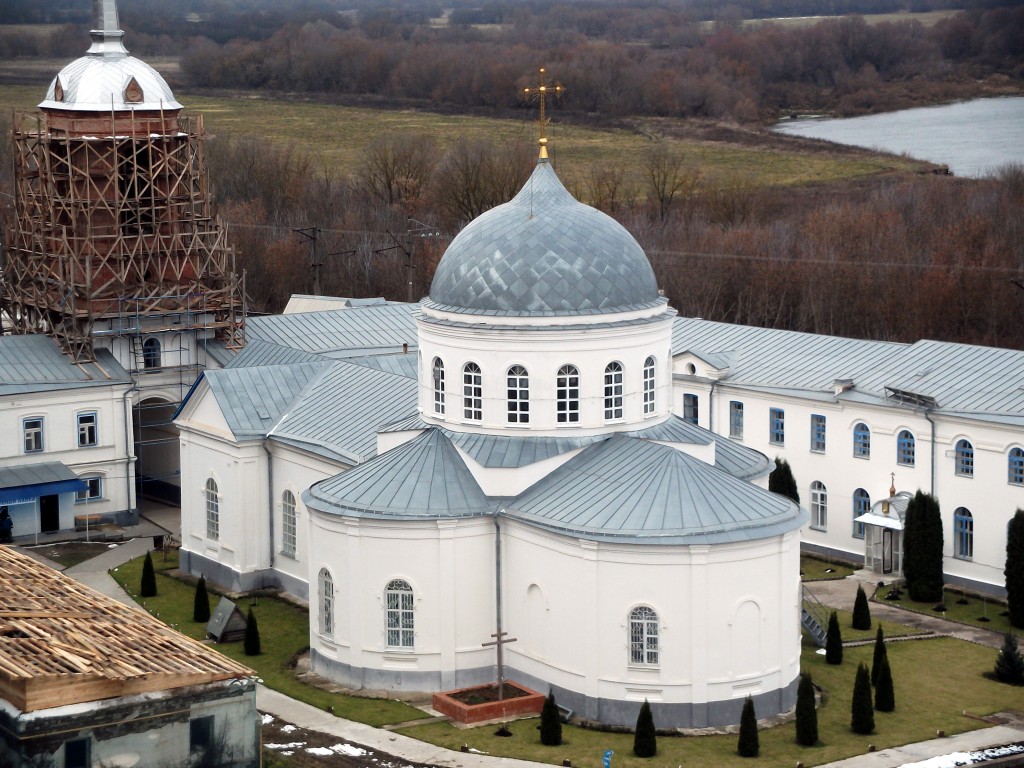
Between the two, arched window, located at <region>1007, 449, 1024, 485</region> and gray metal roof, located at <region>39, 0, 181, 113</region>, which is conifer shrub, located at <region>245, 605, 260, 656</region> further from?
gray metal roof, located at <region>39, 0, 181, 113</region>

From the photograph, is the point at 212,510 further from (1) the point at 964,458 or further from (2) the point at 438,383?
(1) the point at 964,458

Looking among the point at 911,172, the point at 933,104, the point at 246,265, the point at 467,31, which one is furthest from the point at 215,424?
the point at 467,31

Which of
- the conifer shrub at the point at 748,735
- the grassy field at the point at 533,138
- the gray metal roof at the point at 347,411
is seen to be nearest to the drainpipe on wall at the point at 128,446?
the gray metal roof at the point at 347,411

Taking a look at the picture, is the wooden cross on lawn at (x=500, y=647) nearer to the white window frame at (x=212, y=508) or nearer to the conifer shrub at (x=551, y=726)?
the conifer shrub at (x=551, y=726)

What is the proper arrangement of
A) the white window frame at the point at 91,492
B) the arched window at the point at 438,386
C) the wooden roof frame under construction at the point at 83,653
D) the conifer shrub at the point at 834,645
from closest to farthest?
the wooden roof frame under construction at the point at 83,653
the conifer shrub at the point at 834,645
the arched window at the point at 438,386
the white window frame at the point at 91,492

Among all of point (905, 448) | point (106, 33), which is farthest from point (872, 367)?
point (106, 33)

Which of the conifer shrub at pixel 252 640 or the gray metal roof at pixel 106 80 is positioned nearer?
the conifer shrub at pixel 252 640

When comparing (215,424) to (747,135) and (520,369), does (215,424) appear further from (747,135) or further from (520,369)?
(747,135)

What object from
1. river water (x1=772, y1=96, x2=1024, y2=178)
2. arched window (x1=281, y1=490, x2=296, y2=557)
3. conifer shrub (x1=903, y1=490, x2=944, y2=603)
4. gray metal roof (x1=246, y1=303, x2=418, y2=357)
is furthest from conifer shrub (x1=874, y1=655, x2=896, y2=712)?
river water (x1=772, y1=96, x2=1024, y2=178)
